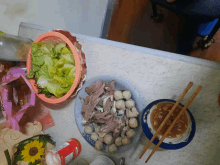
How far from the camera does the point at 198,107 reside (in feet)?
1.94

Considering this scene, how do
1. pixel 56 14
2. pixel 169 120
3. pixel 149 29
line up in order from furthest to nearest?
pixel 149 29 → pixel 56 14 → pixel 169 120

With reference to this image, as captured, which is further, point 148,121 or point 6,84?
point 6,84

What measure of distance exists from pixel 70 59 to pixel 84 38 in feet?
0.44

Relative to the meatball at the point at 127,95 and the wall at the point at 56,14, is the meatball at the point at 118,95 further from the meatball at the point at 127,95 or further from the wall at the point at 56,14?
the wall at the point at 56,14

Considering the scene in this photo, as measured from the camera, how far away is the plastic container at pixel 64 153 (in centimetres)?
57

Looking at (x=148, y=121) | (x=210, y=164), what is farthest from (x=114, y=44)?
(x=210, y=164)

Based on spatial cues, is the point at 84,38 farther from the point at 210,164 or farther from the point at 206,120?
the point at 210,164

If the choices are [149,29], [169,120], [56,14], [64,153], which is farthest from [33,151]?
[149,29]

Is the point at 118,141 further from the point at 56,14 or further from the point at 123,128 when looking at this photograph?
the point at 56,14

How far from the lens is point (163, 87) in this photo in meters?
0.63

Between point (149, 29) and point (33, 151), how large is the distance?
1.11 meters

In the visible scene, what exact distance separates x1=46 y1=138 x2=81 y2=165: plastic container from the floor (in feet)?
2.89

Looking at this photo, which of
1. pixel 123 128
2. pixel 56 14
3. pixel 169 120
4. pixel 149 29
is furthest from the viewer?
pixel 149 29

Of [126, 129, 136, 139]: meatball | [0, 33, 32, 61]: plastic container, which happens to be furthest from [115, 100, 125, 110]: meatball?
[0, 33, 32, 61]: plastic container
